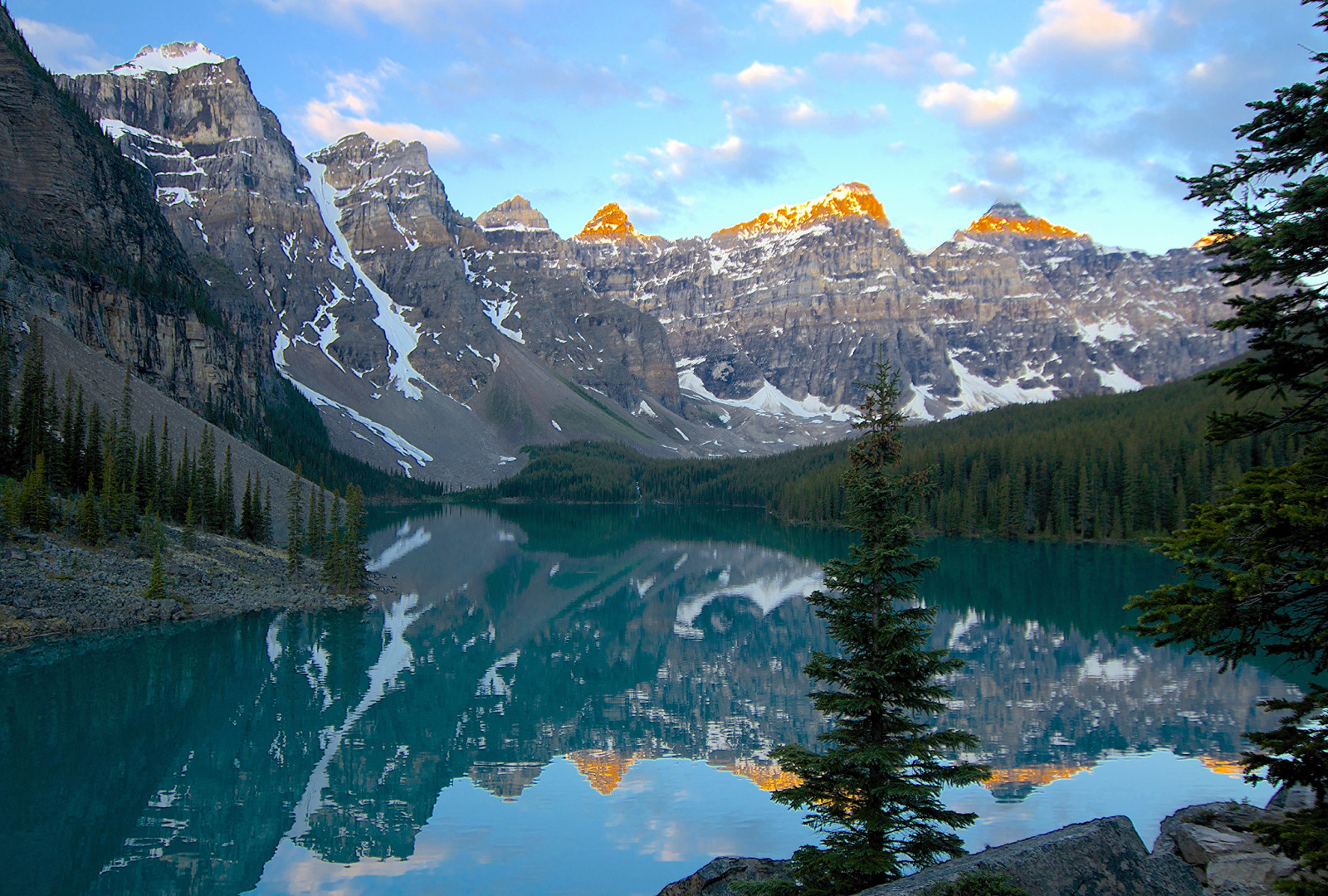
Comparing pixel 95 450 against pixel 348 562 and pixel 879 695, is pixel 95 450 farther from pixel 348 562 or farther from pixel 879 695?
pixel 879 695

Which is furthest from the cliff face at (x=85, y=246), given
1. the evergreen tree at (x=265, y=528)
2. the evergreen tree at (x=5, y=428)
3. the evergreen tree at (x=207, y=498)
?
the evergreen tree at (x=265, y=528)

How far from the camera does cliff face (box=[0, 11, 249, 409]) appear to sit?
86625 mm

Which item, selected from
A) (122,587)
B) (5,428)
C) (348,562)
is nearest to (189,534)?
(348,562)

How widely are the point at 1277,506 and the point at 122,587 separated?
4434 cm

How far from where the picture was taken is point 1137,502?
3381 inches

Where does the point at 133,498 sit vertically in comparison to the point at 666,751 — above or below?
above

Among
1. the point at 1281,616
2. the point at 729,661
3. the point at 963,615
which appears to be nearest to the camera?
the point at 1281,616

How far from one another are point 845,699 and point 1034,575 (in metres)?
59.6

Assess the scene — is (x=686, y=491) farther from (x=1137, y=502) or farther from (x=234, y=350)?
(x=1137, y=502)

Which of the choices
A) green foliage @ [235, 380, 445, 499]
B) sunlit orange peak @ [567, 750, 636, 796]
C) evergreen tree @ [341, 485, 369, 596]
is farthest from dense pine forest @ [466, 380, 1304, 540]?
green foliage @ [235, 380, 445, 499]

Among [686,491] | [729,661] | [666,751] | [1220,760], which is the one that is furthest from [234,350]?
[1220,760]

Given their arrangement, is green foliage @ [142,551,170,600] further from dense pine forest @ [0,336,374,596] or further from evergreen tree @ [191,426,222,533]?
evergreen tree @ [191,426,222,533]

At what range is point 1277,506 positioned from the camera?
21.9ft

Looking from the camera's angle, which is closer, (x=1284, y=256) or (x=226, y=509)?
(x=1284, y=256)
